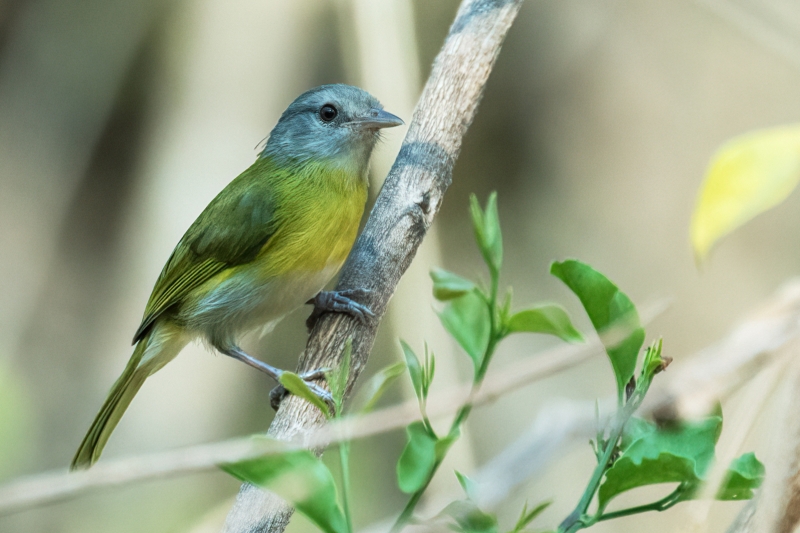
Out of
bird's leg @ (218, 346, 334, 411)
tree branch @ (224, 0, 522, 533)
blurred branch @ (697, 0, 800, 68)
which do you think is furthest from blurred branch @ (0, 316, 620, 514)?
blurred branch @ (697, 0, 800, 68)

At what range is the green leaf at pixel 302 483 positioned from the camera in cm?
33

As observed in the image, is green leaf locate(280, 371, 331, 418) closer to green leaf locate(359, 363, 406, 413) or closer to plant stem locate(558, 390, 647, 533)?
green leaf locate(359, 363, 406, 413)

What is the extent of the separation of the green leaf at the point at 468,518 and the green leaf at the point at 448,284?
0.10 m

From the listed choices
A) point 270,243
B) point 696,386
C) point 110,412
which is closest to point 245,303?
point 270,243

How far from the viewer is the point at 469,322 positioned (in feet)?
1.26

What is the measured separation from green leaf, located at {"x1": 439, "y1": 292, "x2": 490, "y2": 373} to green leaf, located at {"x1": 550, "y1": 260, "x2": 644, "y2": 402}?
5 centimetres

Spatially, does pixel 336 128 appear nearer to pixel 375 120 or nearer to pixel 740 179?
pixel 375 120

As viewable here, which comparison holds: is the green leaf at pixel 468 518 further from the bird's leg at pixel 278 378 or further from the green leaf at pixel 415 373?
the bird's leg at pixel 278 378

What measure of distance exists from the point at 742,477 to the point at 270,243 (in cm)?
93

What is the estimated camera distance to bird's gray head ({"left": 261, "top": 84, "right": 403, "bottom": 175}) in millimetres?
1281

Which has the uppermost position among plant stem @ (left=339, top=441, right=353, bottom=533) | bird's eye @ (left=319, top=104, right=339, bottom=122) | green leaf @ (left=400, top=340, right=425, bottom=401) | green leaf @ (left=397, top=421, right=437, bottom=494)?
bird's eye @ (left=319, top=104, right=339, bottom=122)

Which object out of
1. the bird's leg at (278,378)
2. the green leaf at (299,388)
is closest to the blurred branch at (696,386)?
the green leaf at (299,388)

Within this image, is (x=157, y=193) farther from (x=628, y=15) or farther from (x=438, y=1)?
(x=628, y=15)

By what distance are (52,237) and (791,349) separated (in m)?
2.21
